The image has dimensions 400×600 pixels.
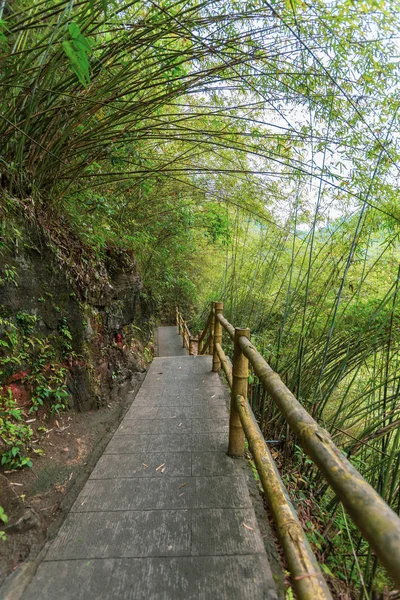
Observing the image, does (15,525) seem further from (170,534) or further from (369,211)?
(369,211)

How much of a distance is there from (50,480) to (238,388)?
1236 millimetres

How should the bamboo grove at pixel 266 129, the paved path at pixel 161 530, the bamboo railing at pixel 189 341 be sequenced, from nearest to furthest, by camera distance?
the paved path at pixel 161 530, the bamboo grove at pixel 266 129, the bamboo railing at pixel 189 341

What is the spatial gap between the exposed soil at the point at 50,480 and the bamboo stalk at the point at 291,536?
999mm

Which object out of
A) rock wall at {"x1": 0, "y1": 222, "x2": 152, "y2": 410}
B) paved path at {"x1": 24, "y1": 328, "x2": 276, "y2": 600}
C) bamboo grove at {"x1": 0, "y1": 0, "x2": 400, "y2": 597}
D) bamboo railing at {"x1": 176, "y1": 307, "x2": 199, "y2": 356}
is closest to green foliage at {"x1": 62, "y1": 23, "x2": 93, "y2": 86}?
bamboo grove at {"x1": 0, "y1": 0, "x2": 400, "y2": 597}

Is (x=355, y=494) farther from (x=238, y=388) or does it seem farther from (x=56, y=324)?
(x=56, y=324)

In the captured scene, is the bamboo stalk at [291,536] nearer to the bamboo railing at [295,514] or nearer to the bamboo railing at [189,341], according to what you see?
the bamboo railing at [295,514]

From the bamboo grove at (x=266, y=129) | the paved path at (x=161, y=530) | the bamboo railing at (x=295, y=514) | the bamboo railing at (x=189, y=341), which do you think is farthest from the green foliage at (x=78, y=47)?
the bamboo railing at (x=189, y=341)

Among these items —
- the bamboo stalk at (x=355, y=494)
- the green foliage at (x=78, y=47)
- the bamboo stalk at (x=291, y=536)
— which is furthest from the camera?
the green foliage at (x=78, y=47)

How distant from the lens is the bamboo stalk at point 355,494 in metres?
0.48

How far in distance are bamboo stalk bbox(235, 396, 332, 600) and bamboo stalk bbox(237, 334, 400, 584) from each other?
29 centimetres

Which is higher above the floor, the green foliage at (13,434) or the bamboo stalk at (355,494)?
the bamboo stalk at (355,494)

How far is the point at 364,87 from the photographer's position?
6.68 feet

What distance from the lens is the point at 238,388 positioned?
1.67 meters

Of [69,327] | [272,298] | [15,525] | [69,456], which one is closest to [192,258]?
[272,298]
